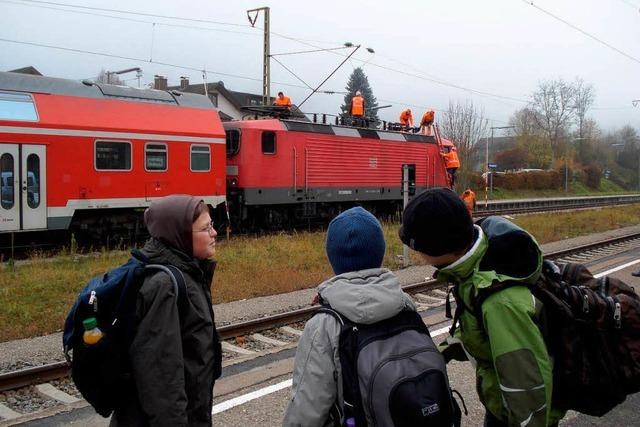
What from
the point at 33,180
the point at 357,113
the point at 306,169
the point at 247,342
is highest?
the point at 357,113

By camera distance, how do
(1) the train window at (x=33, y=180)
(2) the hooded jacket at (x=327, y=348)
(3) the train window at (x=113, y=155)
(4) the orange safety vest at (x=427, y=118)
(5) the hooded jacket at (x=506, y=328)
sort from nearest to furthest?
1. (2) the hooded jacket at (x=327, y=348)
2. (5) the hooded jacket at (x=506, y=328)
3. (1) the train window at (x=33, y=180)
4. (3) the train window at (x=113, y=155)
5. (4) the orange safety vest at (x=427, y=118)

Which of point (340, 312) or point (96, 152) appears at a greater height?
point (96, 152)

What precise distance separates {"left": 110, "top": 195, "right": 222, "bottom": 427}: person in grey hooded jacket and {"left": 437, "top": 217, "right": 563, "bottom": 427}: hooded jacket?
110 cm

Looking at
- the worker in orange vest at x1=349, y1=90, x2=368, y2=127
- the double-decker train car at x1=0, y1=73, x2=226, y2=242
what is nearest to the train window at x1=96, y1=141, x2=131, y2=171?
the double-decker train car at x1=0, y1=73, x2=226, y2=242

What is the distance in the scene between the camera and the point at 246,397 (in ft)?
17.1

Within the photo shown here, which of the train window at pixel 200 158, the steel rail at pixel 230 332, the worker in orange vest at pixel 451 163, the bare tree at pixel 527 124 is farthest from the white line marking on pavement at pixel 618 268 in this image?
the bare tree at pixel 527 124

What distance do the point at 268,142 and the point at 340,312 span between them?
52.6ft

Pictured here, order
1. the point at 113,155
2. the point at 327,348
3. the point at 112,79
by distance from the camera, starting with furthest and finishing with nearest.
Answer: the point at 112,79, the point at 113,155, the point at 327,348

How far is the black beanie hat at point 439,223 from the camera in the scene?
7.71 feet

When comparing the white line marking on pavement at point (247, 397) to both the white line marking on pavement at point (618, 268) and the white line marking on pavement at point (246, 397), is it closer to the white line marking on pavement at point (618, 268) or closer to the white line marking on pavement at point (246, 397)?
the white line marking on pavement at point (246, 397)

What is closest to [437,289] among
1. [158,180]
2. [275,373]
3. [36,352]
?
[275,373]

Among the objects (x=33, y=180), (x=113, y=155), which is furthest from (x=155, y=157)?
(x=33, y=180)

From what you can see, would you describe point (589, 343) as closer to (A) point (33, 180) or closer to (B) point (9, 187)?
(B) point (9, 187)

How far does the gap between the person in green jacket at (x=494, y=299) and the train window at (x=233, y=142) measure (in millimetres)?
15486
